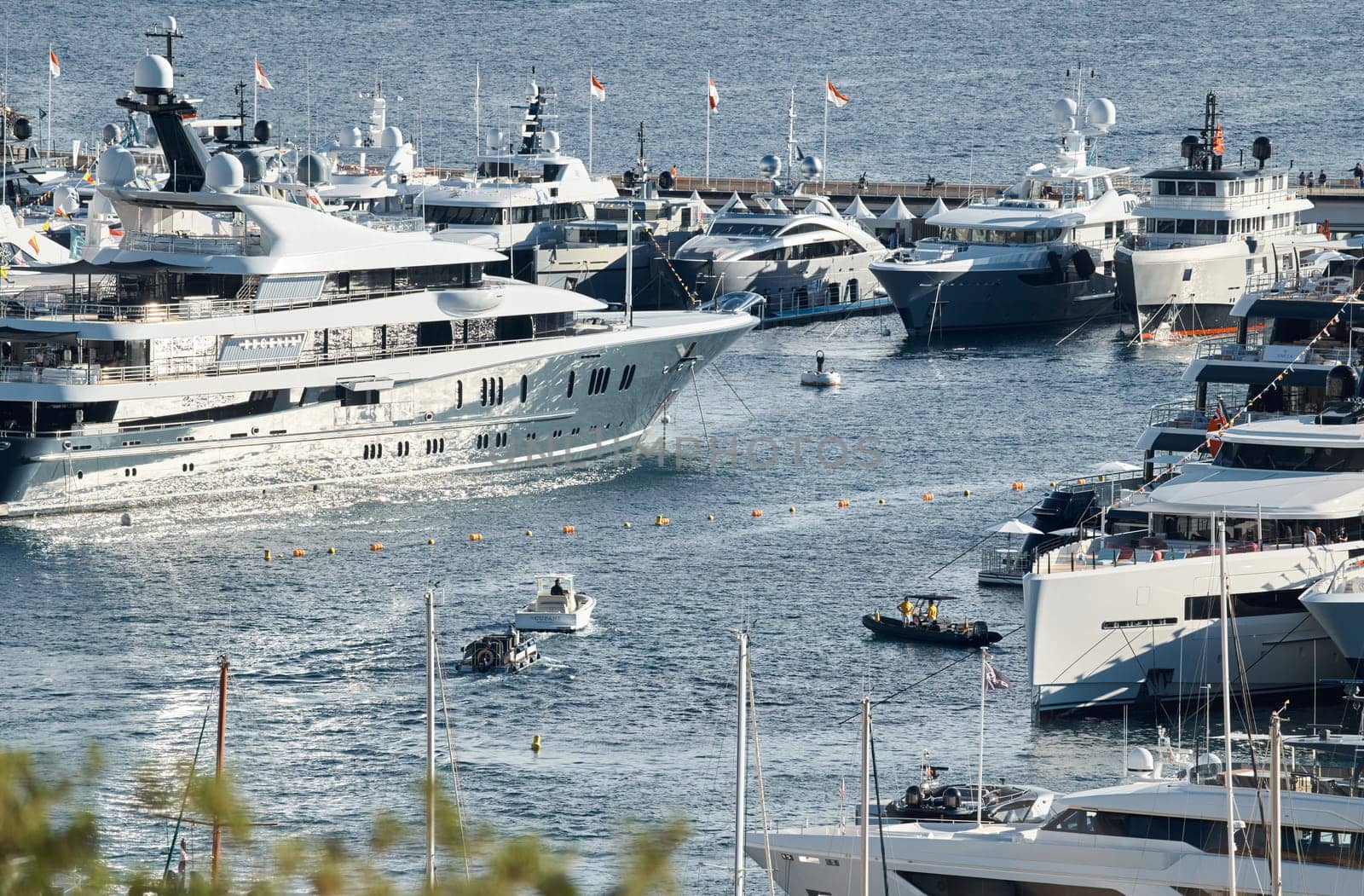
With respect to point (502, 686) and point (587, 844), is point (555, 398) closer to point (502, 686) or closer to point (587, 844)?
point (502, 686)

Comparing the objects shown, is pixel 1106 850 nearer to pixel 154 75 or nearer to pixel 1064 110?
pixel 154 75

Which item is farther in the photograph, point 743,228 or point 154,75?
point 743,228

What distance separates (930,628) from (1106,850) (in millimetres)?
14648

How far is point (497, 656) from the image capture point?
4209 cm

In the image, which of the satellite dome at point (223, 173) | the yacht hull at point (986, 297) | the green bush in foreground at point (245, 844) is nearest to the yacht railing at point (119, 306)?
the satellite dome at point (223, 173)

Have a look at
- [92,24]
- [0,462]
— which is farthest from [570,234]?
[92,24]

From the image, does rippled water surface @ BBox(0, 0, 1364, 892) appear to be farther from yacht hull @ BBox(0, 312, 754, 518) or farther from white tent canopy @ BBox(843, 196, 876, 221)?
white tent canopy @ BBox(843, 196, 876, 221)

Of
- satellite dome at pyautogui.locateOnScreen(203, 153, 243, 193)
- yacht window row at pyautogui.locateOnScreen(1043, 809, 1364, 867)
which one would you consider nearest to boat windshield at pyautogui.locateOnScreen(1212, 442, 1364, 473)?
yacht window row at pyautogui.locateOnScreen(1043, 809, 1364, 867)

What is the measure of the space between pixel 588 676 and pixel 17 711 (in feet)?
30.8

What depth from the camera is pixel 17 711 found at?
3981cm

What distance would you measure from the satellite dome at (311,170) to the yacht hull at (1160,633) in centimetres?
4487

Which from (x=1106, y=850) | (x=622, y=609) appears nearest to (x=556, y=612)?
(x=622, y=609)

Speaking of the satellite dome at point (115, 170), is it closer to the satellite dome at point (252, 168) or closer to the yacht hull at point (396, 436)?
the satellite dome at point (252, 168)

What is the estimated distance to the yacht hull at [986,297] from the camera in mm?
83312
